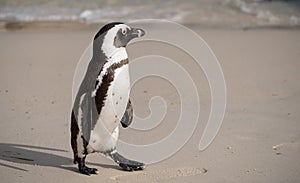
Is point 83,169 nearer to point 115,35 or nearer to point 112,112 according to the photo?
point 112,112

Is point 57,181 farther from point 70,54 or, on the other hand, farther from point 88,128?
point 70,54

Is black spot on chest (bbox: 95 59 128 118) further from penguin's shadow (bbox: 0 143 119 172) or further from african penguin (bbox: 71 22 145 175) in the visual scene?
penguin's shadow (bbox: 0 143 119 172)

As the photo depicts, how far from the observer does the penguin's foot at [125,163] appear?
4023 mm

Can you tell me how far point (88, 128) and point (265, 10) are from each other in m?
8.76

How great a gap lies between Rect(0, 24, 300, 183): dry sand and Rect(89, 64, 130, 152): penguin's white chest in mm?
246

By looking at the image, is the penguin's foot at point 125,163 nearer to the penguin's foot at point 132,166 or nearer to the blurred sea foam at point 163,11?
the penguin's foot at point 132,166

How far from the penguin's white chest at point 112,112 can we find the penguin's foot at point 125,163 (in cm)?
11

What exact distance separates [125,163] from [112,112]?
0.42m

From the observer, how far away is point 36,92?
6.27 metres

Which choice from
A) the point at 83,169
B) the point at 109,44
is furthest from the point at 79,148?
the point at 109,44

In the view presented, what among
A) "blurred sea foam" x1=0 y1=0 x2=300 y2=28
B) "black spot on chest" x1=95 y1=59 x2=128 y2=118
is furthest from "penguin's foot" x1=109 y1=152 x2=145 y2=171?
"blurred sea foam" x1=0 y1=0 x2=300 y2=28

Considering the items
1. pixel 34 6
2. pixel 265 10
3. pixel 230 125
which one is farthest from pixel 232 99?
pixel 34 6

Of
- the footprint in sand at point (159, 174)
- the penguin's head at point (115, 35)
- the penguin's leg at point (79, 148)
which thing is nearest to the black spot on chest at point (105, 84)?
the penguin's head at point (115, 35)

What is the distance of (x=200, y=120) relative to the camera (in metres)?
5.08
